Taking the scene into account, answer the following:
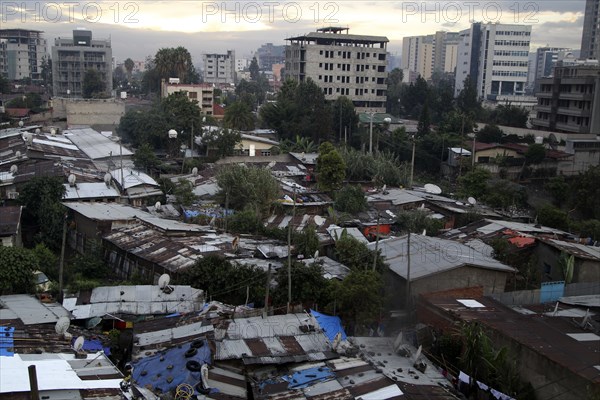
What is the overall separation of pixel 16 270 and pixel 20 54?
74.3 m

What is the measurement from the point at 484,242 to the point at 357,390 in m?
9.24

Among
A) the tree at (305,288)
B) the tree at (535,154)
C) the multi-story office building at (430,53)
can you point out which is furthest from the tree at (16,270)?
the multi-story office building at (430,53)

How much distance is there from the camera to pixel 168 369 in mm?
9531

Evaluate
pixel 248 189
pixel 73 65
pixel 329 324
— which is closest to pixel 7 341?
pixel 329 324

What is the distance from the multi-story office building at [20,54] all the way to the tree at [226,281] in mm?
73159

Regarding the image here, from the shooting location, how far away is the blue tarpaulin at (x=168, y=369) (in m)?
9.21

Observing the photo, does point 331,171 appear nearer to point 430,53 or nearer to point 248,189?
point 248,189

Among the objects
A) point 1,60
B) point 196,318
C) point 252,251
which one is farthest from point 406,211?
point 1,60

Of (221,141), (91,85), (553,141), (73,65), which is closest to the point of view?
(221,141)

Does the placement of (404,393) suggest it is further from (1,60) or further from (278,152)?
(1,60)

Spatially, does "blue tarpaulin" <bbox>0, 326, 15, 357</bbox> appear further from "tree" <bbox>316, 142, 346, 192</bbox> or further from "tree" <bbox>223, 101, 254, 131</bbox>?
"tree" <bbox>223, 101, 254, 131</bbox>

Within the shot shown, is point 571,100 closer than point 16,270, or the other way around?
point 16,270

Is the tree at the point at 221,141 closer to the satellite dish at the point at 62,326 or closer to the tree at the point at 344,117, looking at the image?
the tree at the point at 344,117

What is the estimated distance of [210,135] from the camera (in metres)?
30.9
